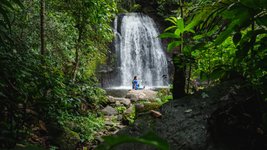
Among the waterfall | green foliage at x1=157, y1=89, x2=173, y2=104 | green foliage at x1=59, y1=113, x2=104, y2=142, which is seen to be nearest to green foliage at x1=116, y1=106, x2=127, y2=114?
green foliage at x1=157, y1=89, x2=173, y2=104

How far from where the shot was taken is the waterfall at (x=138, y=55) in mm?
17000

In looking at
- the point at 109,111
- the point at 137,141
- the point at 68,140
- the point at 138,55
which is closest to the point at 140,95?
the point at 109,111

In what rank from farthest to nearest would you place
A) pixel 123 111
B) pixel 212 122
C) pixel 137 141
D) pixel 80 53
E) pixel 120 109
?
pixel 120 109
pixel 123 111
pixel 80 53
pixel 212 122
pixel 137 141

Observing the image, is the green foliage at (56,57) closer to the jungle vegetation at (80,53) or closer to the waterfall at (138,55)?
the jungle vegetation at (80,53)

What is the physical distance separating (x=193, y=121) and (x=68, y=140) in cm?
218

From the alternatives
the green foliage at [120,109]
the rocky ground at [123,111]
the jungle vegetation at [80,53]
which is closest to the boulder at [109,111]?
the rocky ground at [123,111]

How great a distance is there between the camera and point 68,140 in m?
4.18

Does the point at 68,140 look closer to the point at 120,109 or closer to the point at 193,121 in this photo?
the point at 193,121

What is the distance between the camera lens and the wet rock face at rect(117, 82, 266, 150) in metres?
2.52

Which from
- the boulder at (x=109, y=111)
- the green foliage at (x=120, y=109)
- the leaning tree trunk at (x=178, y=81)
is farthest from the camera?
the green foliage at (x=120, y=109)

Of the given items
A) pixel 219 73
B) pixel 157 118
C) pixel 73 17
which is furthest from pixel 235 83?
pixel 73 17

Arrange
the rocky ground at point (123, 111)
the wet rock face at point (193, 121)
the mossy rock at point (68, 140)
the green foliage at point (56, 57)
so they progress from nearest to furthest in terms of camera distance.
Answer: the wet rock face at point (193, 121) < the green foliage at point (56, 57) < the mossy rock at point (68, 140) < the rocky ground at point (123, 111)

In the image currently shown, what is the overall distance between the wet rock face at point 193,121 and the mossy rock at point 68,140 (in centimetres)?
118

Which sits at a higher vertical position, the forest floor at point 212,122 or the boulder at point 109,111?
the forest floor at point 212,122
